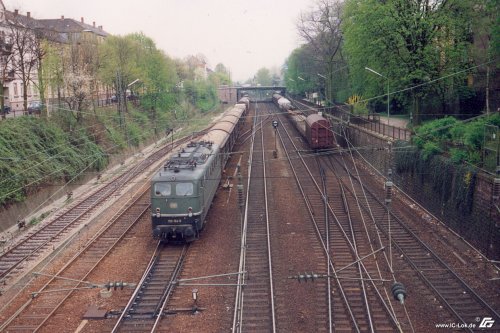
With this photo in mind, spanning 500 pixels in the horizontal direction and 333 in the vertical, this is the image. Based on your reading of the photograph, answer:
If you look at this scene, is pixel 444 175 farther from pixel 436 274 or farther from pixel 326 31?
pixel 326 31

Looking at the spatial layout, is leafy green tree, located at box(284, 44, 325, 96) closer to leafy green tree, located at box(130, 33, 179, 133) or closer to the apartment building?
leafy green tree, located at box(130, 33, 179, 133)

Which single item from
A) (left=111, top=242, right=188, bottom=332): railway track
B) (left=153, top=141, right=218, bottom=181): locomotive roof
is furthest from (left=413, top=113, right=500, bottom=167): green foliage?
(left=111, top=242, right=188, bottom=332): railway track

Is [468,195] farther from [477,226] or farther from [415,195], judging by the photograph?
[415,195]

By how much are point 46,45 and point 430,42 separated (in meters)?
28.0

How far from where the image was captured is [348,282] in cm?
1550

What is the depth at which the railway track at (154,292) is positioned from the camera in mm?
13336

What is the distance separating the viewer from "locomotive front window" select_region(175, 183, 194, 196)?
18906mm

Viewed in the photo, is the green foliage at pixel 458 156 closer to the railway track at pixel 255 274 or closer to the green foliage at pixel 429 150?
the green foliage at pixel 429 150

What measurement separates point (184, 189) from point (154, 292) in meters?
4.78

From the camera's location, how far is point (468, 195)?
19750mm

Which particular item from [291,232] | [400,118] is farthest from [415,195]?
[400,118]

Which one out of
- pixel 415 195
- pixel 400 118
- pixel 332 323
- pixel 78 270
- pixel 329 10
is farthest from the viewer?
pixel 329 10

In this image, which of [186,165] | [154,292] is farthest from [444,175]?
[154,292]

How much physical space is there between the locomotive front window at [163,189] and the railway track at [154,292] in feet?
7.15
